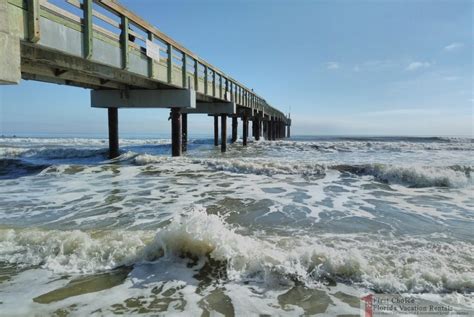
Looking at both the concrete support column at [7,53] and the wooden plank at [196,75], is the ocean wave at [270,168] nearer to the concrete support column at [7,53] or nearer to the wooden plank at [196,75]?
the wooden plank at [196,75]

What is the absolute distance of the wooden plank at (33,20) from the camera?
6.43 metres

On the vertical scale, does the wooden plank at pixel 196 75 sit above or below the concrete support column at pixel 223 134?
above

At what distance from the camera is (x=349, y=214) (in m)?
6.98

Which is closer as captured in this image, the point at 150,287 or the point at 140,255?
the point at 150,287

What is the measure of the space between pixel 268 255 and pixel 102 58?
750 centimetres

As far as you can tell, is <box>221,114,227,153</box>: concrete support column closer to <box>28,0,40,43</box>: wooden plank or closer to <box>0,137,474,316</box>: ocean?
<box>0,137,474,316</box>: ocean

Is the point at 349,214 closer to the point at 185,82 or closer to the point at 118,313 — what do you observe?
the point at 118,313

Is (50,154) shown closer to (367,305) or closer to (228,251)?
(228,251)

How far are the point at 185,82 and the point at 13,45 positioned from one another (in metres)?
10.6

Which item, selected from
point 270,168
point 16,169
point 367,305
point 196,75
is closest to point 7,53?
point 367,305

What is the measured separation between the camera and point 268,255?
420 cm

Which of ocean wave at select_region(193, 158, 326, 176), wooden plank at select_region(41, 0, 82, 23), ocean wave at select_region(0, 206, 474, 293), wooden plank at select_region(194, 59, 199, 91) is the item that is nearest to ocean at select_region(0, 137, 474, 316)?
ocean wave at select_region(0, 206, 474, 293)

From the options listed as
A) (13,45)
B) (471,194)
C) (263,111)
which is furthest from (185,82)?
(263,111)

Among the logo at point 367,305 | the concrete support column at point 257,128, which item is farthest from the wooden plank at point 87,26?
the concrete support column at point 257,128
